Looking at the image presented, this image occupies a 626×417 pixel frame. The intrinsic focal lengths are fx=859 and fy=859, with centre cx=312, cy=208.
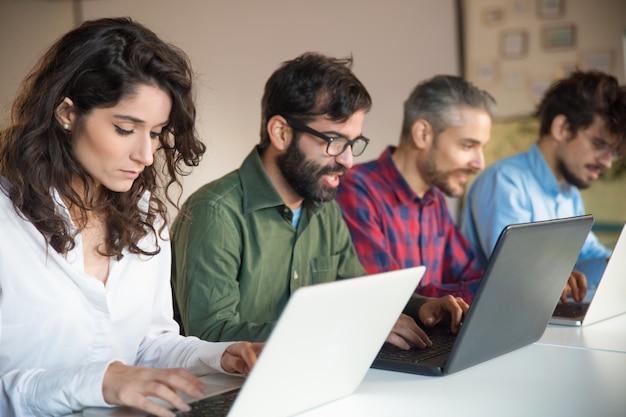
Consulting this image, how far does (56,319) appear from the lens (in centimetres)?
156

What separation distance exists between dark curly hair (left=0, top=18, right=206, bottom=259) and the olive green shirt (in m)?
0.38

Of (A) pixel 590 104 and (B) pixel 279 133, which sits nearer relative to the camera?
(B) pixel 279 133

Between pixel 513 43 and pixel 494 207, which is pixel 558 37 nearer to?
pixel 513 43

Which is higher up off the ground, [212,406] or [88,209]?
[88,209]

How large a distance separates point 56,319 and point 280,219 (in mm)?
890

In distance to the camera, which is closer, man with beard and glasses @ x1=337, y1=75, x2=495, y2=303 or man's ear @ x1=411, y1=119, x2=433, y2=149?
man with beard and glasses @ x1=337, y1=75, x2=495, y2=303

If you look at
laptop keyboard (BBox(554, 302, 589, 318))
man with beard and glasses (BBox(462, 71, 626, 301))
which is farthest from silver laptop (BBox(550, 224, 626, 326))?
man with beard and glasses (BBox(462, 71, 626, 301))

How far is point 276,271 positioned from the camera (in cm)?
233

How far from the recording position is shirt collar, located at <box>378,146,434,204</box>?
9.97 feet

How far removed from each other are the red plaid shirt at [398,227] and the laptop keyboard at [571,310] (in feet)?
1.64

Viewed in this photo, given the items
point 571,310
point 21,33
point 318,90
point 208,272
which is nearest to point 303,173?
point 318,90

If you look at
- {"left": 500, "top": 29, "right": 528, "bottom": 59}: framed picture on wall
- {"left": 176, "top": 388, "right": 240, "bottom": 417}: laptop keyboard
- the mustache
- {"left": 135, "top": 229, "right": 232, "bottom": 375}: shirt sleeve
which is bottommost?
{"left": 135, "top": 229, "right": 232, "bottom": 375}: shirt sleeve

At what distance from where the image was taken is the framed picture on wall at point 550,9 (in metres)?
4.80

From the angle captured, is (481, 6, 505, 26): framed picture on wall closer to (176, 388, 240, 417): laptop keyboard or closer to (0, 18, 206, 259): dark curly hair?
(0, 18, 206, 259): dark curly hair
